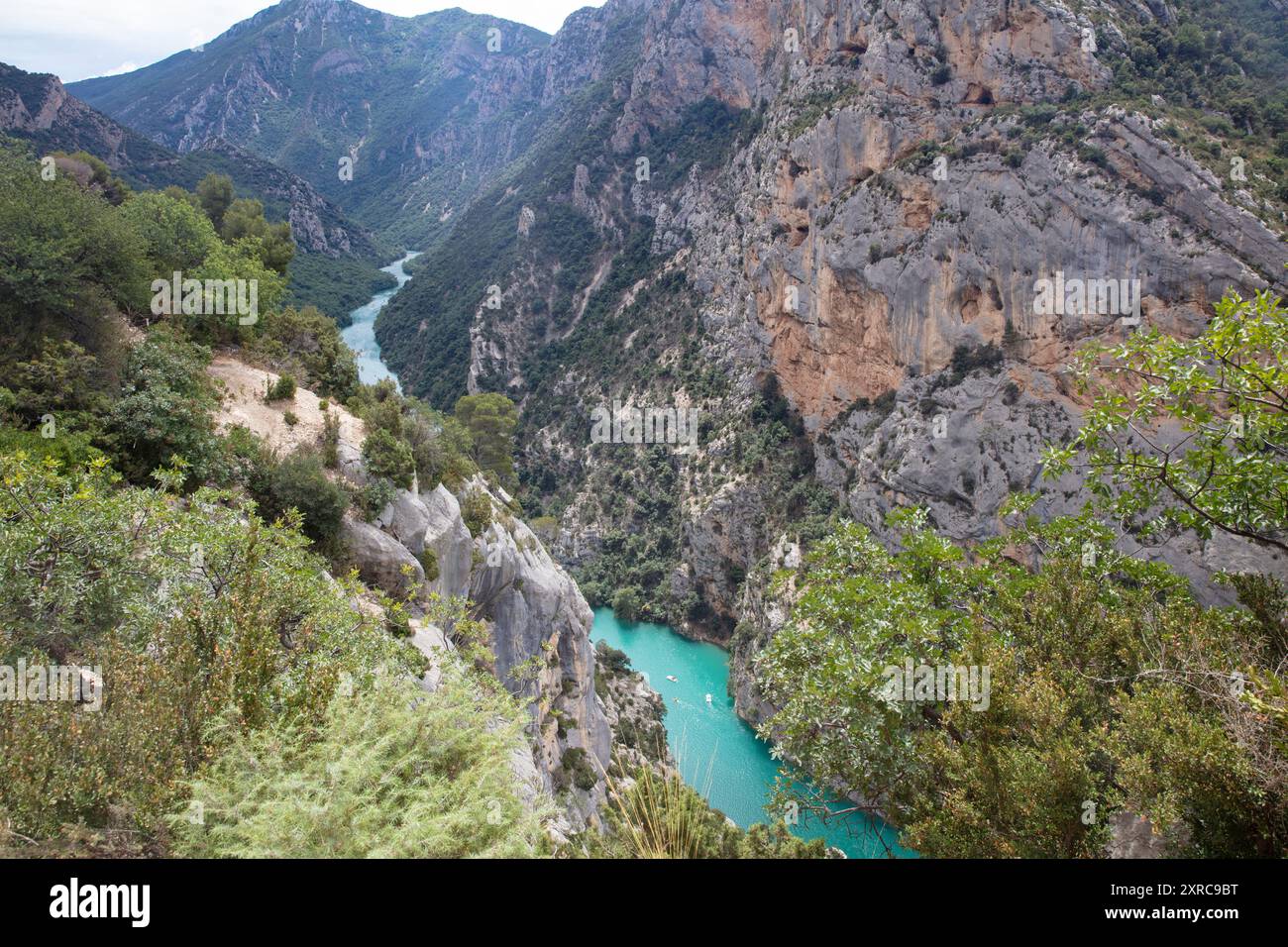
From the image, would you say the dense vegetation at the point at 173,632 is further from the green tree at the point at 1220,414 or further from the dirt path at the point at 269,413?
the green tree at the point at 1220,414

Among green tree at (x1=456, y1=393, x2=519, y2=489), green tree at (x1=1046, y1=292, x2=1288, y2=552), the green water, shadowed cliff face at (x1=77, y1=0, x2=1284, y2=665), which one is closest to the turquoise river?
the green water

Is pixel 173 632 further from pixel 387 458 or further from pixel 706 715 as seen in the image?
pixel 706 715

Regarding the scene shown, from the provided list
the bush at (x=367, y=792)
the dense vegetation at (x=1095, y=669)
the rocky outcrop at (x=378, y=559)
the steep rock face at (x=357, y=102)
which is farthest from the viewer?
the steep rock face at (x=357, y=102)

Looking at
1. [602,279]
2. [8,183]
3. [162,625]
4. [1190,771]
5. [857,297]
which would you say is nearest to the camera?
[1190,771]

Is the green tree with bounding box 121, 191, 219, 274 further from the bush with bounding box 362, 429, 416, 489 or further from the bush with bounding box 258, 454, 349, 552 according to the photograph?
the bush with bounding box 258, 454, 349, 552

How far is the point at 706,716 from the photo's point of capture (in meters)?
40.6

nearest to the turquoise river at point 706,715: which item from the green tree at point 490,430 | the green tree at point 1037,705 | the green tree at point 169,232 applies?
the green tree at point 490,430

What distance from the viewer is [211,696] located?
525 cm

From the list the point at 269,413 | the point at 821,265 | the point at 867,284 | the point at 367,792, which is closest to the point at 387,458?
the point at 269,413

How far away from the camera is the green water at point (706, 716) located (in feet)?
104

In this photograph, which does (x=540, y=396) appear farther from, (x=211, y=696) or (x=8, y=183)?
(x=211, y=696)

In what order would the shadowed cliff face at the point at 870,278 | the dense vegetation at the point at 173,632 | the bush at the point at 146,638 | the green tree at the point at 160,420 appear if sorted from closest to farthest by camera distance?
the dense vegetation at the point at 173,632 < the bush at the point at 146,638 < the green tree at the point at 160,420 < the shadowed cliff face at the point at 870,278

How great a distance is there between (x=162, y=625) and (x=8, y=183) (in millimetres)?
11921
